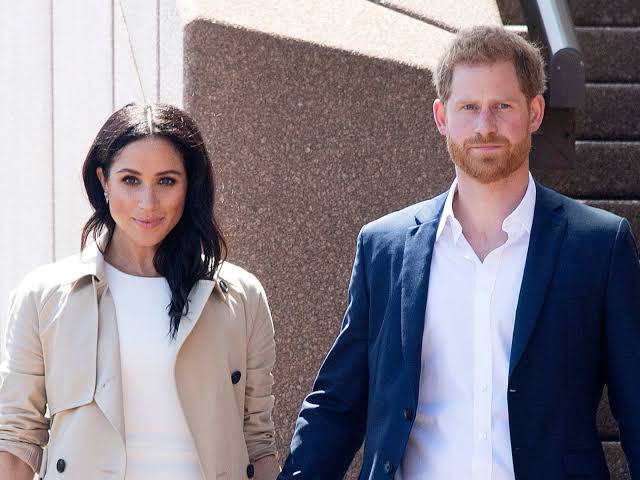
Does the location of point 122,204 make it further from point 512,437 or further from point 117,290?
point 512,437

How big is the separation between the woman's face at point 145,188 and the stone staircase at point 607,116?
252 cm

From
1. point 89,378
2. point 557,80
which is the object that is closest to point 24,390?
point 89,378

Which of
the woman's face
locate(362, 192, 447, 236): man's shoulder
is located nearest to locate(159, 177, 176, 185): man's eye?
the woman's face

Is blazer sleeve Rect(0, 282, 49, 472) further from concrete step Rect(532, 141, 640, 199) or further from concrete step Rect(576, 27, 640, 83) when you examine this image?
concrete step Rect(576, 27, 640, 83)

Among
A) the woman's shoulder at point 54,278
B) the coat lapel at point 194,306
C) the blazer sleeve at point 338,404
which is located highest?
the woman's shoulder at point 54,278

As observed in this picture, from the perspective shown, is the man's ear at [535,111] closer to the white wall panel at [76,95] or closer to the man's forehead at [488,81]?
the man's forehead at [488,81]

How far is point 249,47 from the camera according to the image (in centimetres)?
479

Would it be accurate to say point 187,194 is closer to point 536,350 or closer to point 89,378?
point 89,378

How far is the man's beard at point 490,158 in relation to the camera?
342 centimetres

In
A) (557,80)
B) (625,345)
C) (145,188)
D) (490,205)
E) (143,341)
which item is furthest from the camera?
(557,80)

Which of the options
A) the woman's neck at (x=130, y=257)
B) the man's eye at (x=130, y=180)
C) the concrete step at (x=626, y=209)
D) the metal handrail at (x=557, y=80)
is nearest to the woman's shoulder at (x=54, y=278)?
the woman's neck at (x=130, y=257)

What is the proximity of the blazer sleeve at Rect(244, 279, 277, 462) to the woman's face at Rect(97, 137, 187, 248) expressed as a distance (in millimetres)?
388

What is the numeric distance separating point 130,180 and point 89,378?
610 mm

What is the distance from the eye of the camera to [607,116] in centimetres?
655
